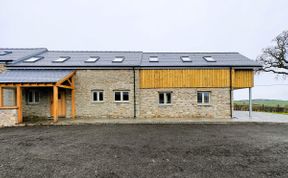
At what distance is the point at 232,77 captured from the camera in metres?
12.3

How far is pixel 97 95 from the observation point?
12.5 metres

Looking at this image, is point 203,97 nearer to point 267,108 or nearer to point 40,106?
point 267,108

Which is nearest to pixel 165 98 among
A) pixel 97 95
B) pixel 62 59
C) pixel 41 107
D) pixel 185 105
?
pixel 185 105

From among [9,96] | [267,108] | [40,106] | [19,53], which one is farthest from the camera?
[267,108]

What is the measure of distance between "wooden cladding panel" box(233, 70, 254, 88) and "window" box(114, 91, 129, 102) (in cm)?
875

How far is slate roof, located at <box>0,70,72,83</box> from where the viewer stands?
1014 centimetres

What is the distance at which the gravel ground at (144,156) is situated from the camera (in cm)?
381

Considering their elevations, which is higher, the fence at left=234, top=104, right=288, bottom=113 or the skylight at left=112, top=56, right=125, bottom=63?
the skylight at left=112, top=56, right=125, bottom=63

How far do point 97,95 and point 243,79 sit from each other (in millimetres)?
11937

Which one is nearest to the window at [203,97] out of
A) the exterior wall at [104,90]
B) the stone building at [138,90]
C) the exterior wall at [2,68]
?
the stone building at [138,90]

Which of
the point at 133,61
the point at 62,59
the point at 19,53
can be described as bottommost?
the point at 133,61

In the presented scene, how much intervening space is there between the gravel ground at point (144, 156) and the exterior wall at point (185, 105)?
523 cm

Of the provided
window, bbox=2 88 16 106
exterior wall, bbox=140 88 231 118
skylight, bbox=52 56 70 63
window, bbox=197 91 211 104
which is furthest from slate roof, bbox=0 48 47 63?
window, bbox=197 91 211 104

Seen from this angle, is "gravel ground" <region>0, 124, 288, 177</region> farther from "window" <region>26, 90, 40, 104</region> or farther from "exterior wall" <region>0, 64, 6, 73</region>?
"exterior wall" <region>0, 64, 6, 73</region>
